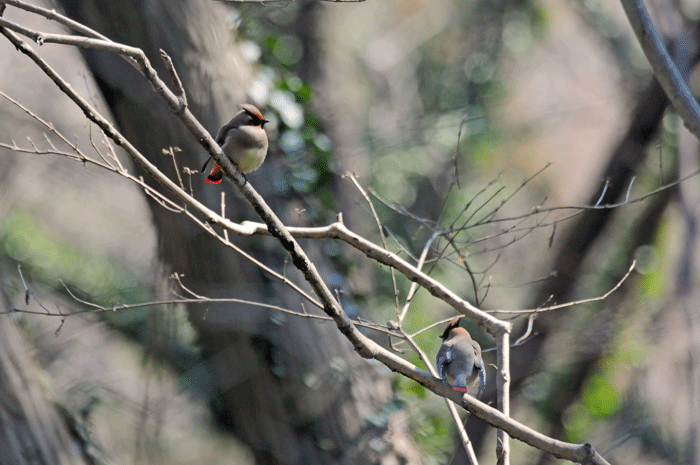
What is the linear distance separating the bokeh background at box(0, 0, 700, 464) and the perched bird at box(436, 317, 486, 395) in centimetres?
34

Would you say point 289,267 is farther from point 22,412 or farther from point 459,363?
point 459,363

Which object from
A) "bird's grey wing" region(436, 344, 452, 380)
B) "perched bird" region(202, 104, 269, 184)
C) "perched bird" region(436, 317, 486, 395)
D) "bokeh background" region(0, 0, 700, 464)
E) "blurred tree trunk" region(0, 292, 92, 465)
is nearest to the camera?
"perched bird" region(436, 317, 486, 395)

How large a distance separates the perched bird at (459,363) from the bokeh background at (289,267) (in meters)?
0.34

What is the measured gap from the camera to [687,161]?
4.57 metres

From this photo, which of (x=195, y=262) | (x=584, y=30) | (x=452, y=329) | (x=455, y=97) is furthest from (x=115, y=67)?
(x=584, y=30)

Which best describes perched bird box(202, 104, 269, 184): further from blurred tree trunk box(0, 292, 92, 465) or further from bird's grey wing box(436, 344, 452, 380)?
blurred tree trunk box(0, 292, 92, 465)

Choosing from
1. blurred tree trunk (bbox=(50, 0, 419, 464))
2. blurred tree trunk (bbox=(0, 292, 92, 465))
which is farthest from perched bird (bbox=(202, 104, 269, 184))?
blurred tree trunk (bbox=(0, 292, 92, 465))

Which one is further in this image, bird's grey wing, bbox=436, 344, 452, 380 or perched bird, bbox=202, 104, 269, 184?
perched bird, bbox=202, 104, 269, 184

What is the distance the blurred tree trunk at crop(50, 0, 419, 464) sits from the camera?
3.87 m

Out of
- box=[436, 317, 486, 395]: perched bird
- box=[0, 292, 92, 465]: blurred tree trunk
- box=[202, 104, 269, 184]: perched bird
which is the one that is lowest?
box=[436, 317, 486, 395]: perched bird

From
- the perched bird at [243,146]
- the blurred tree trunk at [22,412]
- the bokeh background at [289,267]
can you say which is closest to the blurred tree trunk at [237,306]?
the bokeh background at [289,267]

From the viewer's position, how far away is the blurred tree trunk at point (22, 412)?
315cm

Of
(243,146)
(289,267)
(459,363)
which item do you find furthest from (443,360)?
(289,267)

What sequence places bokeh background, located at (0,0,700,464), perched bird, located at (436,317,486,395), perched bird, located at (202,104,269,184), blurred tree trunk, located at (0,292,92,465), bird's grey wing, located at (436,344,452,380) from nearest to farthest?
perched bird, located at (436,317,486,395) < bird's grey wing, located at (436,344,452,380) < perched bird, located at (202,104,269,184) < blurred tree trunk, located at (0,292,92,465) < bokeh background, located at (0,0,700,464)
